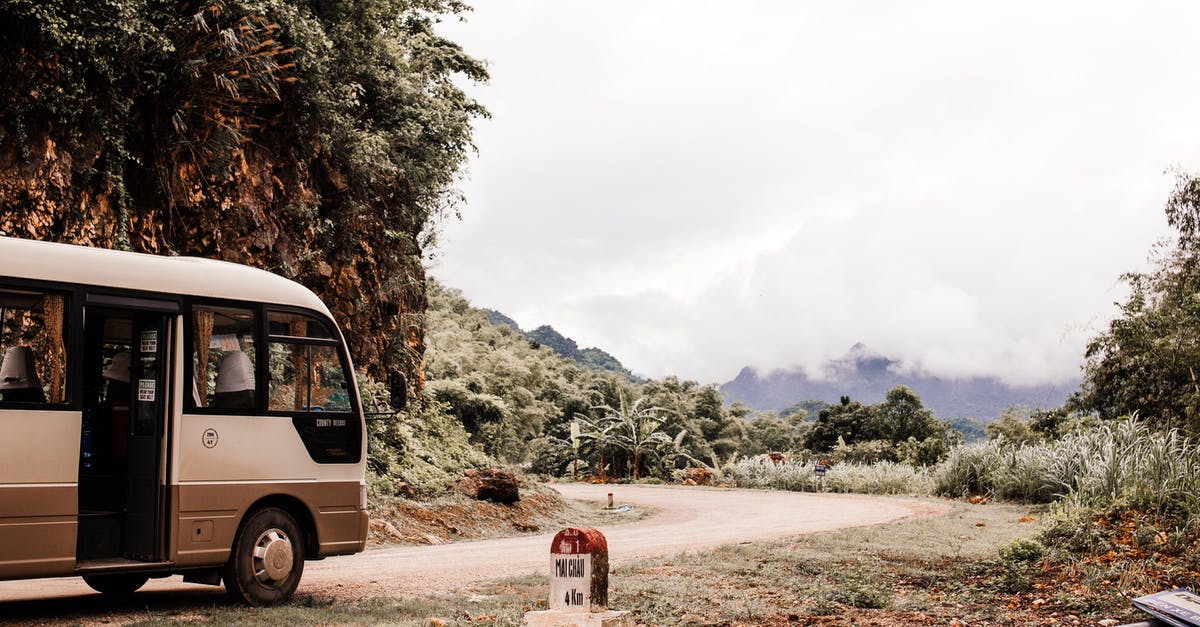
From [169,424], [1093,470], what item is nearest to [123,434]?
[169,424]

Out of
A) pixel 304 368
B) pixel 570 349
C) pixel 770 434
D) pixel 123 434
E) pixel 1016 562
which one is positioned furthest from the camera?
pixel 570 349

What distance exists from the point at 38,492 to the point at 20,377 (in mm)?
964

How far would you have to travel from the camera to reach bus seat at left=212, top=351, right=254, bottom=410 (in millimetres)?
9594

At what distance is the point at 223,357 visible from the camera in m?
9.65

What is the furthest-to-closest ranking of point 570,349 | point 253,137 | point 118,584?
point 570,349 < point 253,137 < point 118,584

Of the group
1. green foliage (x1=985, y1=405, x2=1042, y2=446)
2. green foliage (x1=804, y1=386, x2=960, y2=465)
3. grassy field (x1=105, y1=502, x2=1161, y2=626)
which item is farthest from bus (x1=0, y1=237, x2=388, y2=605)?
green foliage (x1=985, y1=405, x2=1042, y2=446)

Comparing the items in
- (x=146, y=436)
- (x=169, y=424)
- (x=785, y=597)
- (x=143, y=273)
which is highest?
(x=143, y=273)

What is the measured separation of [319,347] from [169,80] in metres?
8.38

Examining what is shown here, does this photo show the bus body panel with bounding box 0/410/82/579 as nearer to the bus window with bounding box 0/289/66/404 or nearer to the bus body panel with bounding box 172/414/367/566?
the bus window with bounding box 0/289/66/404

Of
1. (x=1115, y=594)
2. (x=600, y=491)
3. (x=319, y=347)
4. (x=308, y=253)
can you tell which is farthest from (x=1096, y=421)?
(x=319, y=347)

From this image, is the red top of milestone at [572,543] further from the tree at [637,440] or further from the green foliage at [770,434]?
the green foliage at [770,434]

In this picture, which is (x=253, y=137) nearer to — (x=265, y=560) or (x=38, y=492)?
(x=265, y=560)

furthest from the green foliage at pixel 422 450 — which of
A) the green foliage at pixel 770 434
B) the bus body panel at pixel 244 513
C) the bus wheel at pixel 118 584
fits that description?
the green foliage at pixel 770 434

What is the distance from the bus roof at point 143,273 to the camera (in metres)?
8.48
